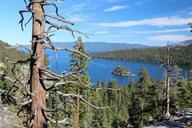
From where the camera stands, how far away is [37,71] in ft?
24.7

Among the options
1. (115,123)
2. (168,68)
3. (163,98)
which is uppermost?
(168,68)

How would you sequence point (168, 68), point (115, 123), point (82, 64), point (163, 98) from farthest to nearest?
point (115, 123) < point (163, 98) < point (168, 68) < point (82, 64)

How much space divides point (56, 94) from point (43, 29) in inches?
64.3

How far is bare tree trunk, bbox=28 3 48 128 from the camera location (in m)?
7.40

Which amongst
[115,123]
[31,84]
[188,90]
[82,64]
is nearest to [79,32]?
[31,84]

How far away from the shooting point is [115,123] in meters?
94.1

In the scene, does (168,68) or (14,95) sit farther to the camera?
(168,68)

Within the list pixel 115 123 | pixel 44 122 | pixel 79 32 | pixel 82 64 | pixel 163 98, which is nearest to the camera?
pixel 79 32

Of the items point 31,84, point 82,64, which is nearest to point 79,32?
point 31,84

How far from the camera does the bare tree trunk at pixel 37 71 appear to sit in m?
7.40

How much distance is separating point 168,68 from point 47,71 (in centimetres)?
4054

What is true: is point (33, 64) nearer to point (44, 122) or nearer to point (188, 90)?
point (44, 122)

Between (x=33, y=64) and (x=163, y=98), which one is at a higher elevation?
(x=33, y=64)

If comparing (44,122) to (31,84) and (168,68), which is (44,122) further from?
(168,68)
